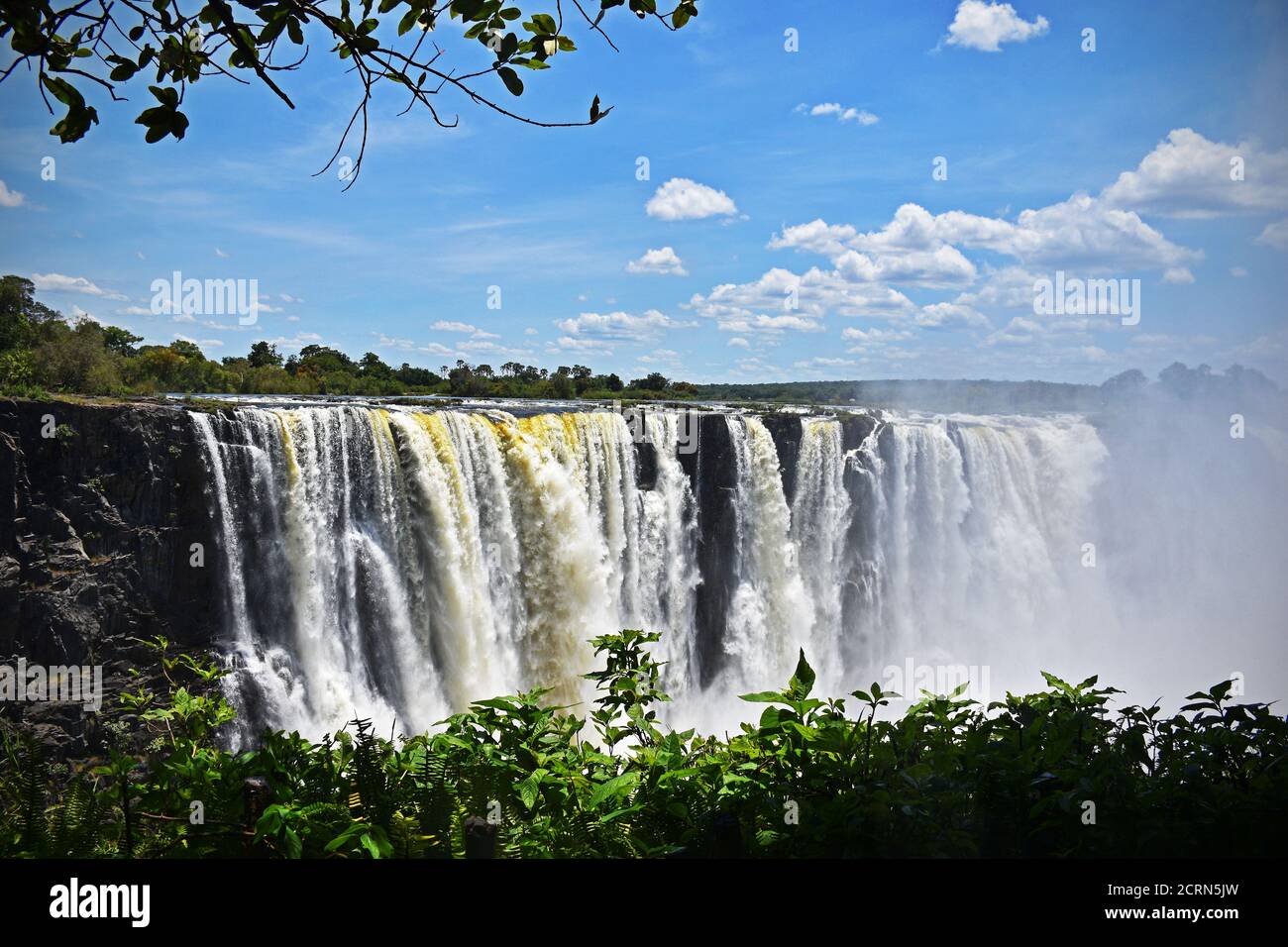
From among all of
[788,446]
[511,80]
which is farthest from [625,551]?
[511,80]

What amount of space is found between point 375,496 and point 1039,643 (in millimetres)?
16771

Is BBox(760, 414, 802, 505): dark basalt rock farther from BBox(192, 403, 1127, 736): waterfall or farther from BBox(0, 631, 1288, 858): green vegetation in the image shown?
BBox(0, 631, 1288, 858): green vegetation

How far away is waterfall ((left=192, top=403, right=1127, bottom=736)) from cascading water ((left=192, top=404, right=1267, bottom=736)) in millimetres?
40

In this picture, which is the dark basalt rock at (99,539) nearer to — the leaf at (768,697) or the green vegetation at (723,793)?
the green vegetation at (723,793)

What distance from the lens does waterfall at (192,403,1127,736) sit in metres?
13.1

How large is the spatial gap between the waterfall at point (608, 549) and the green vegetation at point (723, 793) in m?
9.78

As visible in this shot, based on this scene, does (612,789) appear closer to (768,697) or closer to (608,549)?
(768,697)

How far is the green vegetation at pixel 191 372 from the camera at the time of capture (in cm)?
1429

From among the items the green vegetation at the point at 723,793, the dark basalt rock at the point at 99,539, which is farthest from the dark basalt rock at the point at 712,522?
the green vegetation at the point at 723,793

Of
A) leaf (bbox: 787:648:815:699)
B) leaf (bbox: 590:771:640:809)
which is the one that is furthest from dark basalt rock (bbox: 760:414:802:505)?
leaf (bbox: 590:771:640:809)

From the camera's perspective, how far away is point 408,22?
8.86ft

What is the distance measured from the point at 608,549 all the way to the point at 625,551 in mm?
615

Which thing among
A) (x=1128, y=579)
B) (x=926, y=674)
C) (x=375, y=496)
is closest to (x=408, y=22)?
(x=375, y=496)

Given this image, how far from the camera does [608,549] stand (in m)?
16.5
